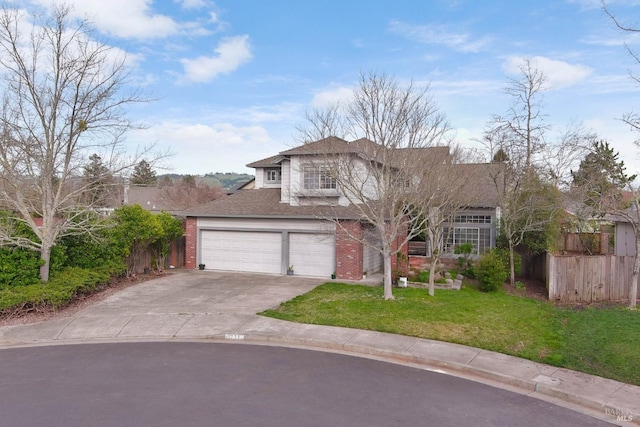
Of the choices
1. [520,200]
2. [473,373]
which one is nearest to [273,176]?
[520,200]

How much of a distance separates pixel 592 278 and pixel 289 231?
10996 millimetres

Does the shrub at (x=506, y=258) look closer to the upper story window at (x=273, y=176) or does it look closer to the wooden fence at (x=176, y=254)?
the upper story window at (x=273, y=176)

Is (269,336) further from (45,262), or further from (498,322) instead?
(45,262)

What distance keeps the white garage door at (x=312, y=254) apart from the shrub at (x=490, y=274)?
18.3ft

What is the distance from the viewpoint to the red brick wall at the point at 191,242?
19844 millimetres

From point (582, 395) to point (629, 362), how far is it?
2087 millimetres

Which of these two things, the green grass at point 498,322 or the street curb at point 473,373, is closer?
the street curb at point 473,373

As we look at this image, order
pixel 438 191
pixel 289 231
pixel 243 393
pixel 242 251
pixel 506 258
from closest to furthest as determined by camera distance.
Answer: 1. pixel 243 393
2. pixel 438 191
3. pixel 506 258
4. pixel 289 231
5. pixel 242 251

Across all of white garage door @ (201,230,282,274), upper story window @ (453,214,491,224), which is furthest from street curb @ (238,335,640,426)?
upper story window @ (453,214,491,224)

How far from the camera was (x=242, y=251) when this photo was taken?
63.1 feet

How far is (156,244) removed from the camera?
62.7ft

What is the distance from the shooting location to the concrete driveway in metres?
10.0

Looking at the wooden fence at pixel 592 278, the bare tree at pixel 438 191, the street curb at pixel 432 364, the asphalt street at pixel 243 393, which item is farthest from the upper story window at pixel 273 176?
the asphalt street at pixel 243 393

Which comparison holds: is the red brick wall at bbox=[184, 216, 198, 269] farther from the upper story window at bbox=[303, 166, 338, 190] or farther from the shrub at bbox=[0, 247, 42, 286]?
the shrub at bbox=[0, 247, 42, 286]
